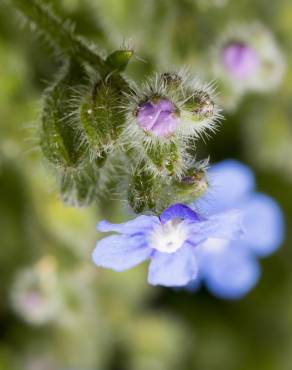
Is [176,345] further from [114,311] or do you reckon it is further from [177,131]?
[177,131]

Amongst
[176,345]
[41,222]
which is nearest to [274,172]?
[176,345]

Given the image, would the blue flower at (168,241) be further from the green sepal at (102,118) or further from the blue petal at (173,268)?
the green sepal at (102,118)

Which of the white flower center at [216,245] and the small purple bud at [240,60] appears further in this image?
the white flower center at [216,245]

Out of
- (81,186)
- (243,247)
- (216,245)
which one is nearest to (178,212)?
(81,186)

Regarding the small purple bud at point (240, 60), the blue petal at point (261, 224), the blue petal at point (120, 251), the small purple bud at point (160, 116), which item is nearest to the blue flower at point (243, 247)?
the blue petal at point (261, 224)

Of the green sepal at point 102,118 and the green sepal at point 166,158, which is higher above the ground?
the green sepal at point 102,118

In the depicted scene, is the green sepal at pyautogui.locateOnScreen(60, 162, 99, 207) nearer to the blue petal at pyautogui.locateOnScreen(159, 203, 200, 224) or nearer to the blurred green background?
the blue petal at pyautogui.locateOnScreen(159, 203, 200, 224)

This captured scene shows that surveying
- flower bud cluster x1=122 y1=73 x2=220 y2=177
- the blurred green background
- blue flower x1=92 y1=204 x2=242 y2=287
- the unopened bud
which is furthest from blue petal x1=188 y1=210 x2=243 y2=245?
the blurred green background
